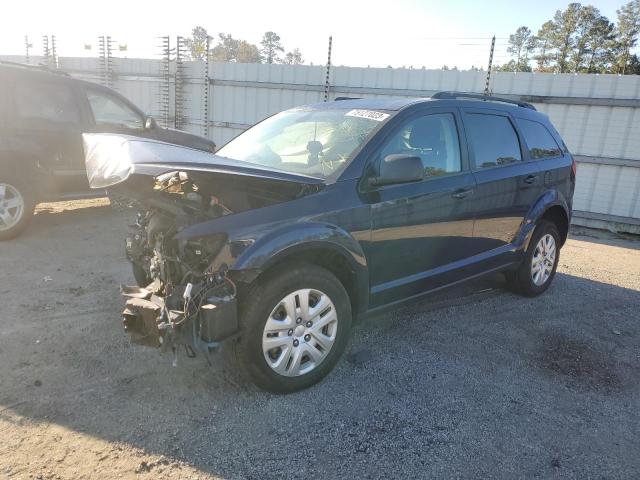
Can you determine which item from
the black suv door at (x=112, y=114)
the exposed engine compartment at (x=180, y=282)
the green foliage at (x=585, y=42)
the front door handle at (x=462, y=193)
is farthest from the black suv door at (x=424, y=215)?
the green foliage at (x=585, y=42)

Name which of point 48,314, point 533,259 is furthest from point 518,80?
point 48,314

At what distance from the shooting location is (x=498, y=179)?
4.34m

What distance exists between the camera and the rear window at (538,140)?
4875 millimetres

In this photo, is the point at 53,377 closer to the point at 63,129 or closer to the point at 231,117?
the point at 63,129

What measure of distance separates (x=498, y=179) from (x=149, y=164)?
2966mm

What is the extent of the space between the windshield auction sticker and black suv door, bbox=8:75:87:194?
4371mm

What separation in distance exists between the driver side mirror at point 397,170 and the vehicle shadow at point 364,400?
1318 mm

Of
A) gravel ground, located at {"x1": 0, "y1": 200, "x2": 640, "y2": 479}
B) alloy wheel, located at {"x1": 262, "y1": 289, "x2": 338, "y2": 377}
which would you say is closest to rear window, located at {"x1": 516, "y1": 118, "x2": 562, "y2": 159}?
gravel ground, located at {"x1": 0, "y1": 200, "x2": 640, "y2": 479}

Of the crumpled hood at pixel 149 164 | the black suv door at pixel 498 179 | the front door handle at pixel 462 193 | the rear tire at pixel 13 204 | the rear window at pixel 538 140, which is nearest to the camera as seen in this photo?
the crumpled hood at pixel 149 164

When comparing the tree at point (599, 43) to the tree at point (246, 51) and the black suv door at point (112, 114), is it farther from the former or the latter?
the black suv door at point (112, 114)

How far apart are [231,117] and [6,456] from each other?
412 inches

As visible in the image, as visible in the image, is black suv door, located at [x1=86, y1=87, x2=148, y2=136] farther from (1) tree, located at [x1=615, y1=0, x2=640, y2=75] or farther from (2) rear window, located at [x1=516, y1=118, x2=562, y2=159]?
(1) tree, located at [x1=615, y1=0, x2=640, y2=75]

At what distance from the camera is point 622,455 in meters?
2.76

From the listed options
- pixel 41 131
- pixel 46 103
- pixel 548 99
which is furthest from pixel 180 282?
pixel 548 99
